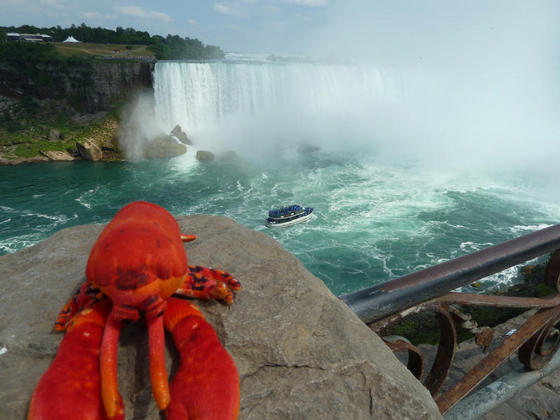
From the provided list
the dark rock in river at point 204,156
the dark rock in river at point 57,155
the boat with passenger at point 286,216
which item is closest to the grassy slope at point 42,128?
the dark rock in river at point 57,155

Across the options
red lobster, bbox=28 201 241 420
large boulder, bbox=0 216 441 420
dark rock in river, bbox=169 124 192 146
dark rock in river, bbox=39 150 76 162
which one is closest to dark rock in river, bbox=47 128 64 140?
dark rock in river, bbox=39 150 76 162

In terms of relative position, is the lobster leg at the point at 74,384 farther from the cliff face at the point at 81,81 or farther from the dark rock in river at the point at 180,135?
the cliff face at the point at 81,81

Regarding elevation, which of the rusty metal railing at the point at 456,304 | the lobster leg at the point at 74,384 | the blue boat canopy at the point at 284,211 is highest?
the lobster leg at the point at 74,384

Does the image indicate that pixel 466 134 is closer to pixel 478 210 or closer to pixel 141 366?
pixel 478 210

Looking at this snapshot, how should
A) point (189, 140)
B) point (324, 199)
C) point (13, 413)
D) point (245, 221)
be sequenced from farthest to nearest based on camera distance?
point (189, 140)
point (324, 199)
point (245, 221)
point (13, 413)

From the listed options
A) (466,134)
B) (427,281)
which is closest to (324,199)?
(427,281)
